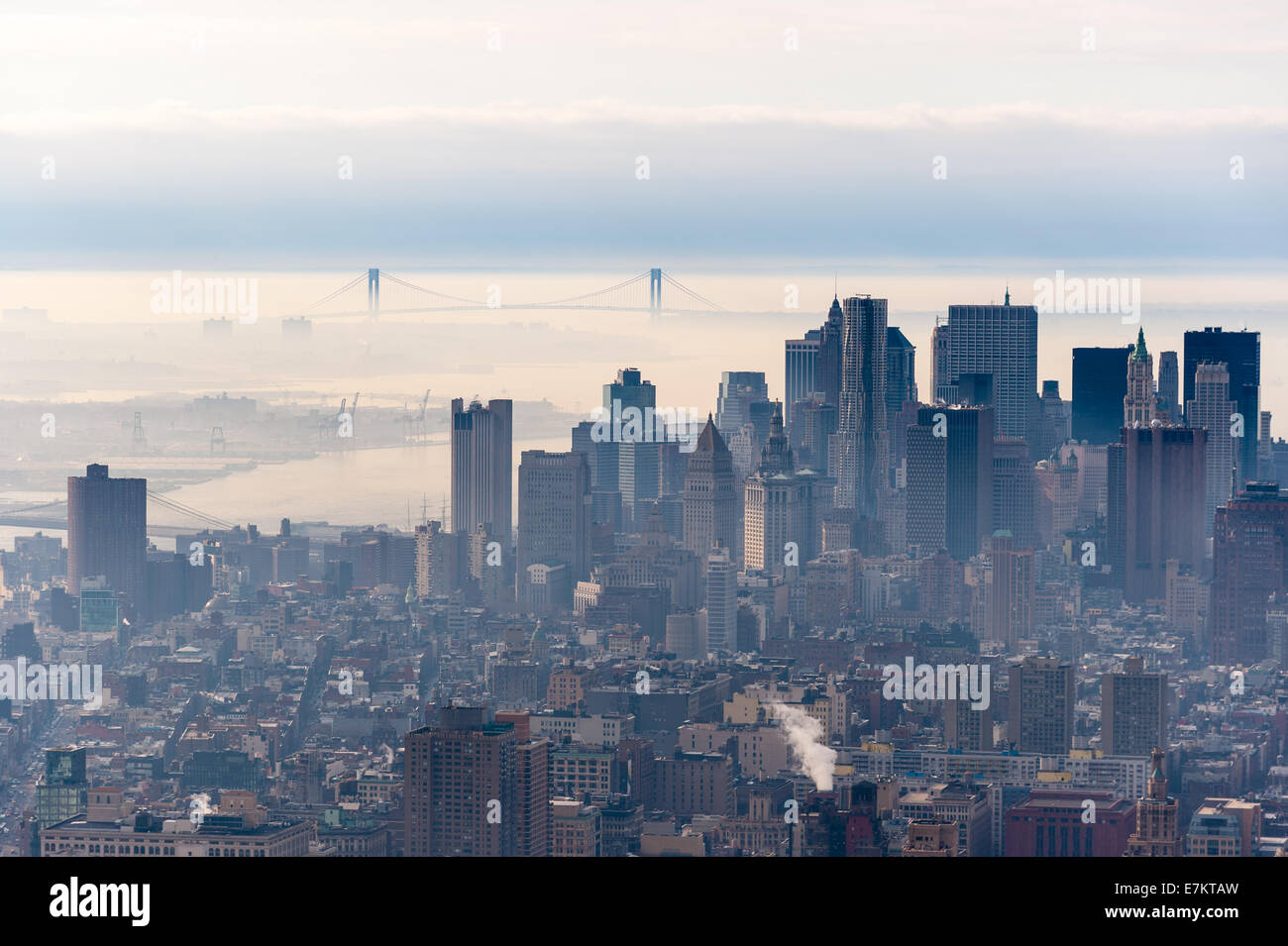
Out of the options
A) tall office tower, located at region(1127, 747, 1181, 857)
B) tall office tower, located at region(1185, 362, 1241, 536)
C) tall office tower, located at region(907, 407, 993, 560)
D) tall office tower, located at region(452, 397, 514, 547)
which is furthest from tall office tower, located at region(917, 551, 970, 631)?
tall office tower, located at region(1127, 747, 1181, 857)

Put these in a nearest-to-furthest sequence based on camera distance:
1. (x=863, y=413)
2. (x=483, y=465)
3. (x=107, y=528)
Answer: (x=107, y=528)
(x=483, y=465)
(x=863, y=413)

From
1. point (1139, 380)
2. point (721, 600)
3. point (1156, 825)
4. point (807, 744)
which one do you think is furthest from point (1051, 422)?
point (1156, 825)

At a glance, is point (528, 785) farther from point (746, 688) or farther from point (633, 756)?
point (746, 688)

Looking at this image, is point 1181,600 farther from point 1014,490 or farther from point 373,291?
point 373,291

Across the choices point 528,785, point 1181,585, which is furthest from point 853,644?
point 528,785

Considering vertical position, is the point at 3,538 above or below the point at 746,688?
above

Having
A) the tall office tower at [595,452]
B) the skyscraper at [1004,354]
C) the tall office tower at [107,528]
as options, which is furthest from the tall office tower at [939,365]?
the tall office tower at [107,528]
